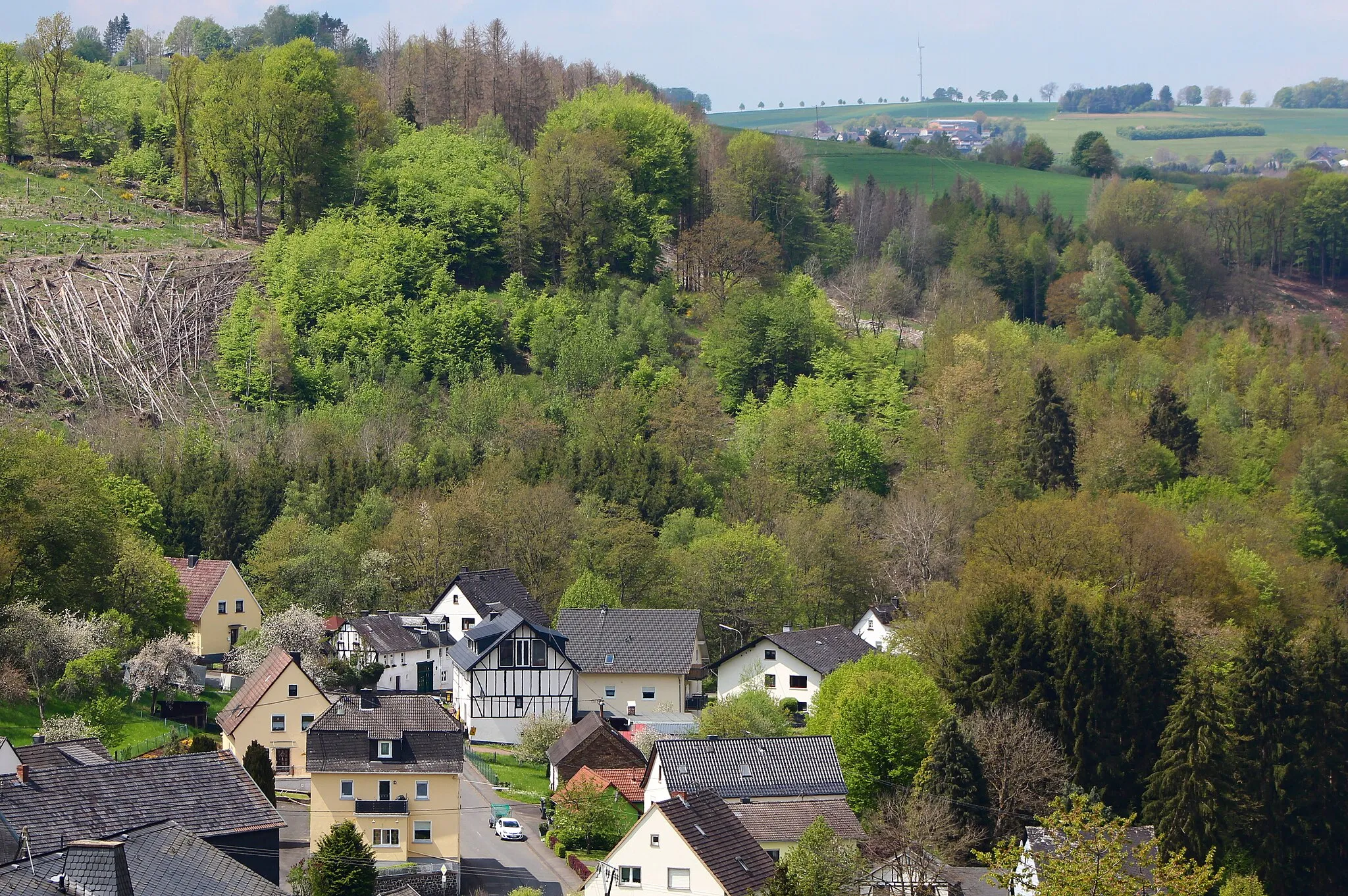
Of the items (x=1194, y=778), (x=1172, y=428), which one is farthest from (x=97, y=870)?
(x=1172, y=428)

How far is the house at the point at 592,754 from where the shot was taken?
54.4m

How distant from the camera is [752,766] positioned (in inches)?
1961

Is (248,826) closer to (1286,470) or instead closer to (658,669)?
(658,669)

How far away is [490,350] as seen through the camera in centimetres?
9538

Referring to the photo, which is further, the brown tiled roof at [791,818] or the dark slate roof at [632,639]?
the dark slate roof at [632,639]

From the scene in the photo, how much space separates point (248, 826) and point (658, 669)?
2861cm

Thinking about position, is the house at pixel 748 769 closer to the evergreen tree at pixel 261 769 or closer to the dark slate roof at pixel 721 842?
the dark slate roof at pixel 721 842

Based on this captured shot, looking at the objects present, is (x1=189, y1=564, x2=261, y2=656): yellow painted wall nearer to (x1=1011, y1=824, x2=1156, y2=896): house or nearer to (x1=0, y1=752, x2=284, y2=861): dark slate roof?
(x1=0, y1=752, x2=284, y2=861): dark slate roof

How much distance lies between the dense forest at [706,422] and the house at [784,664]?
11.7 ft

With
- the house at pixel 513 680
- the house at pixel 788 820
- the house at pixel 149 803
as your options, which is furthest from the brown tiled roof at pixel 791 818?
the house at pixel 513 680

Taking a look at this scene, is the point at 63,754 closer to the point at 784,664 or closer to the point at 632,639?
the point at 632,639

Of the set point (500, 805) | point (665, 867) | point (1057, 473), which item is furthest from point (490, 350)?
point (665, 867)

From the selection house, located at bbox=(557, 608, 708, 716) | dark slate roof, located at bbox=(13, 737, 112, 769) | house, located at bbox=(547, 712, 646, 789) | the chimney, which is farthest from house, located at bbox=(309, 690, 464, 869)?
house, located at bbox=(557, 608, 708, 716)

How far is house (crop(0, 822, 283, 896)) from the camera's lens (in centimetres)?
2912
